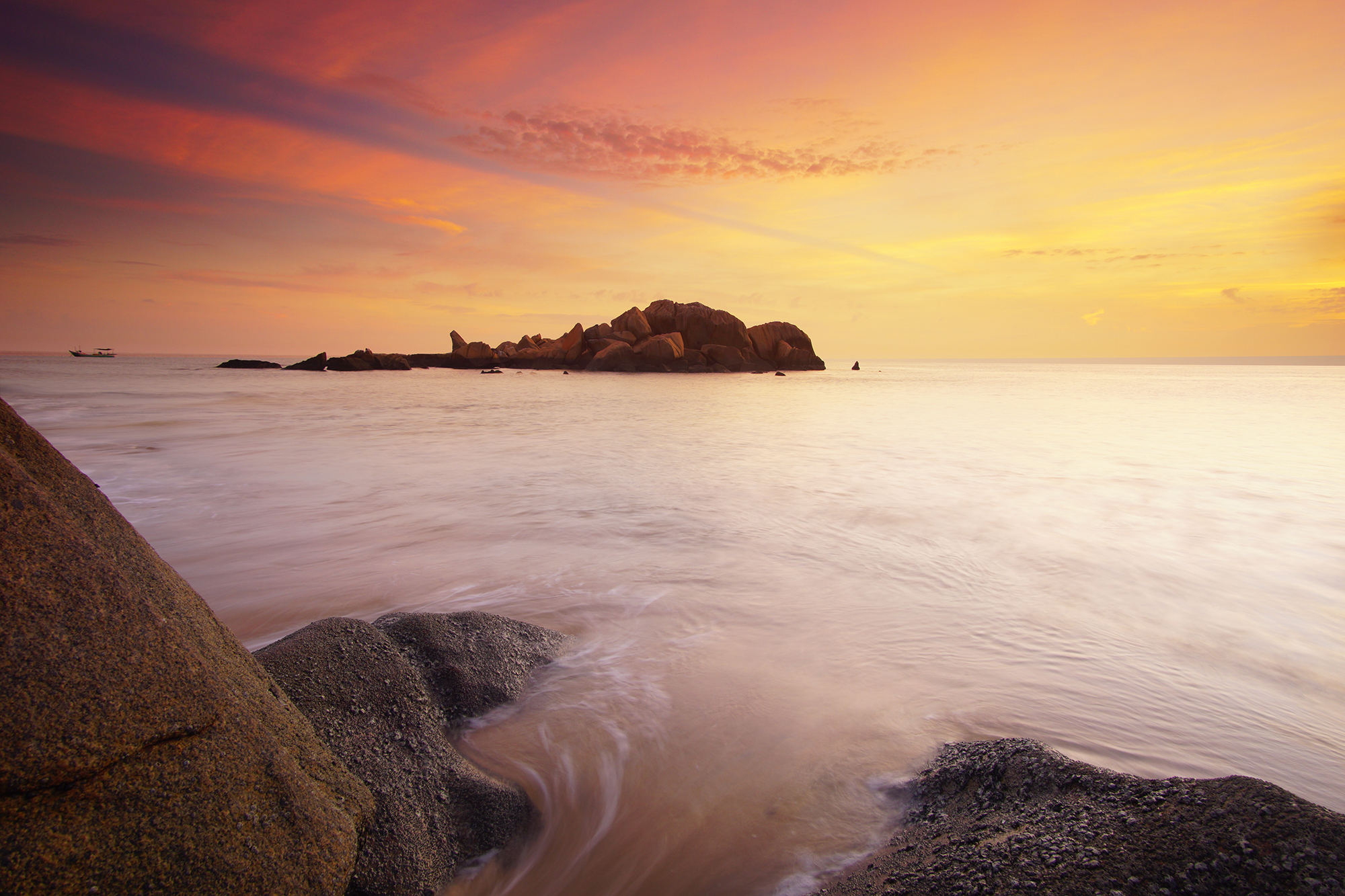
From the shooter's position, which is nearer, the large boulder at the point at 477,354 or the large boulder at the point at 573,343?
the large boulder at the point at 573,343

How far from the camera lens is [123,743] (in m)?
1.35

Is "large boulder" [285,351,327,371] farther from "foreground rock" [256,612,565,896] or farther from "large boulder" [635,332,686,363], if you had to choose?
"foreground rock" [256,612,565,896]

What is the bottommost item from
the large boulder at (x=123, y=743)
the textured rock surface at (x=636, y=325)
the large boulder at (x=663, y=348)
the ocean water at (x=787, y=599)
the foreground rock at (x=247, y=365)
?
the ocean water at (x=787, y=599)

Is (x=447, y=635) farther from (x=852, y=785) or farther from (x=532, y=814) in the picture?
(x=852, y=785)

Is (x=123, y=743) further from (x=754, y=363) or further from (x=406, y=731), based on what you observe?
(x=754, y=363)

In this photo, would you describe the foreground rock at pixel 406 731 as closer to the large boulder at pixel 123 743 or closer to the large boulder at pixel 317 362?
the large boulder at pixel 123 743

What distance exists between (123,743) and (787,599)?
13.3 feet

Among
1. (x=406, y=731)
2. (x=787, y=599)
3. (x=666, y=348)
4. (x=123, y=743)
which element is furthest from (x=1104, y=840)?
(x=666, y=348)

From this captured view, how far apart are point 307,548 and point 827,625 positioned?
4870mm

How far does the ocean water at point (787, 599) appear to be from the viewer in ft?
8.47

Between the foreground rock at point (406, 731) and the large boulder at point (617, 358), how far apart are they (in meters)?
53.4

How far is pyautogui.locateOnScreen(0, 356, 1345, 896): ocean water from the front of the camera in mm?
2582

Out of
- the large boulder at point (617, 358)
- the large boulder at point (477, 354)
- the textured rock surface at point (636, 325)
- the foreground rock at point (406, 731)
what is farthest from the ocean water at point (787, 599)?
the large boulder at point (477, 354)

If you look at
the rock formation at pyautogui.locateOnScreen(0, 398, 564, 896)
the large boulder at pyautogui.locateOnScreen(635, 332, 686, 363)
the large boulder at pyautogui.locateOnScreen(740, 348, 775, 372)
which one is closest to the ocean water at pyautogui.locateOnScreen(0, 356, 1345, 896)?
the rock formation at pyautogui.locateOnScreen(0, 398, 564, 896)
